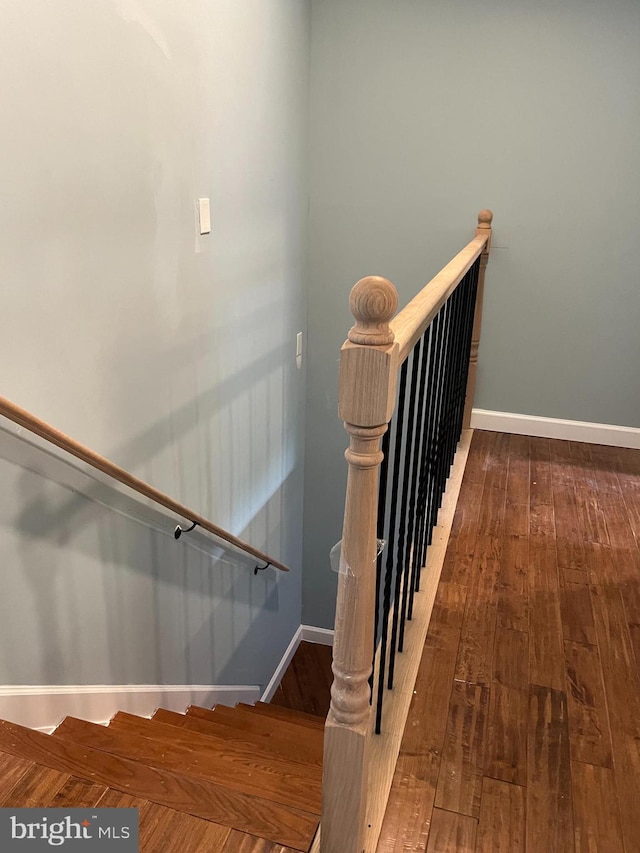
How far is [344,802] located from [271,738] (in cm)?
149

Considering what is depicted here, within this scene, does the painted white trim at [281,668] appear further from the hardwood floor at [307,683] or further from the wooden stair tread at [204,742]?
the wooden stair tread at [204,742]

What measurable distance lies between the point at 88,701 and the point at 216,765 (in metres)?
0.75

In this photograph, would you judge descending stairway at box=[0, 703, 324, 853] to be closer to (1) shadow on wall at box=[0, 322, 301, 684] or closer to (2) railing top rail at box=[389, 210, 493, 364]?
(1) shadow on wall at box=[0, 322, 301, 684]

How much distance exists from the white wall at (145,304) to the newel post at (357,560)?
114 centimetres

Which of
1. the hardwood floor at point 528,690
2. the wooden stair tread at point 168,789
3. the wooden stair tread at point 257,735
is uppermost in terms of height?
the hardwood floor at point 528,690

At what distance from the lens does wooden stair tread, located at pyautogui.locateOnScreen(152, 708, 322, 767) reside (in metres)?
2.48

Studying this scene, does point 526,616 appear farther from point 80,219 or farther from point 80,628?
point 80,219

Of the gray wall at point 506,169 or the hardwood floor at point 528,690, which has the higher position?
the gray wall at point 506,169

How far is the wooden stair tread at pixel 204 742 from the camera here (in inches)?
76.6

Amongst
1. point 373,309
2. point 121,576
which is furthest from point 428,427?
point 121,576

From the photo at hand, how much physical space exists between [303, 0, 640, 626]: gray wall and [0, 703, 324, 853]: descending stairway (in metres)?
2.48

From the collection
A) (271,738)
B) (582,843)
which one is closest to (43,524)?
(271,738)

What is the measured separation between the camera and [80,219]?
204 cm
